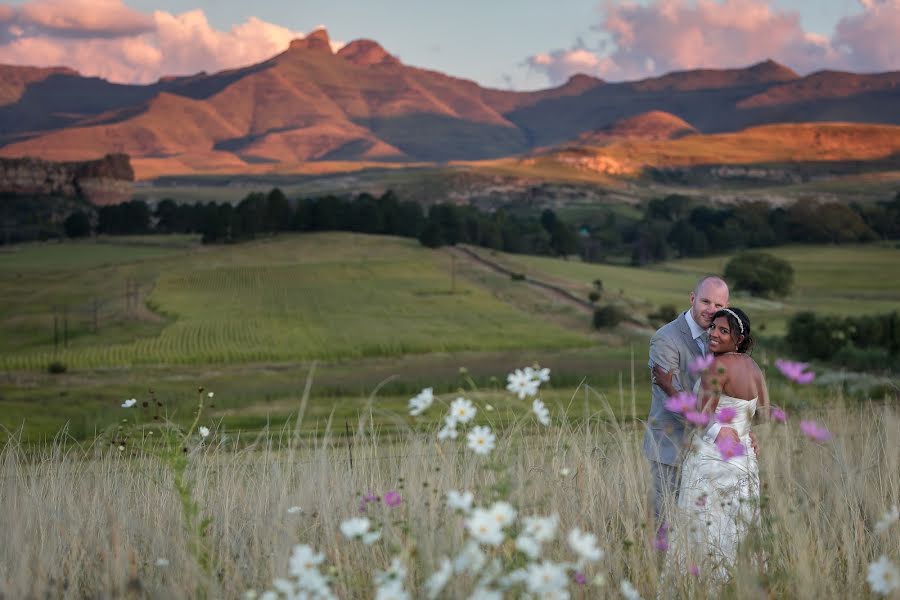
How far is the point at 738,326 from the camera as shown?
17.2 ft

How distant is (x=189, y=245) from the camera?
357 feet

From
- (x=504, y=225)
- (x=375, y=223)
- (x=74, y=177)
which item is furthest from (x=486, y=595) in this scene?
(x=74, y=177)

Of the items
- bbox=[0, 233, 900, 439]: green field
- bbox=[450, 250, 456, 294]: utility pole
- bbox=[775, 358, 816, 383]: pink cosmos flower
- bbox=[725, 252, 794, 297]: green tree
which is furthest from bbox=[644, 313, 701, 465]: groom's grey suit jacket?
bbox=[725, 252, 794, 297]: green tree

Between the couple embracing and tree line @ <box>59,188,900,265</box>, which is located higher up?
the couple embracing

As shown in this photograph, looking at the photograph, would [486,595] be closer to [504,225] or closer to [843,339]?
[843,339]

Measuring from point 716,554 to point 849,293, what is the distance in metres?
89.7

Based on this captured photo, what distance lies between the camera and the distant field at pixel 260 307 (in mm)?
54094

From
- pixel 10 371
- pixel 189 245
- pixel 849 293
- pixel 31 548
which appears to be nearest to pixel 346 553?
pixel 31 548

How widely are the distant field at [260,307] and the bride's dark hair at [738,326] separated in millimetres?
47328

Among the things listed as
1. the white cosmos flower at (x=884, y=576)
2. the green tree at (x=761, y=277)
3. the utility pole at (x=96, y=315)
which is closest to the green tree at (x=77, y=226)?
the utility pole at (x=96, y=315)

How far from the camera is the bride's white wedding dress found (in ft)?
14.5

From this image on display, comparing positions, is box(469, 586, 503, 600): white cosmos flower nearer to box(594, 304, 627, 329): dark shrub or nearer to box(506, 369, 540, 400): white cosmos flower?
box(506, 369, 540, 400): white cosmos flower

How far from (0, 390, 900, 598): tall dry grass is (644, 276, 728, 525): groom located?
0.23m

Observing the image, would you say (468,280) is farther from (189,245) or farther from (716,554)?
(716,554)
